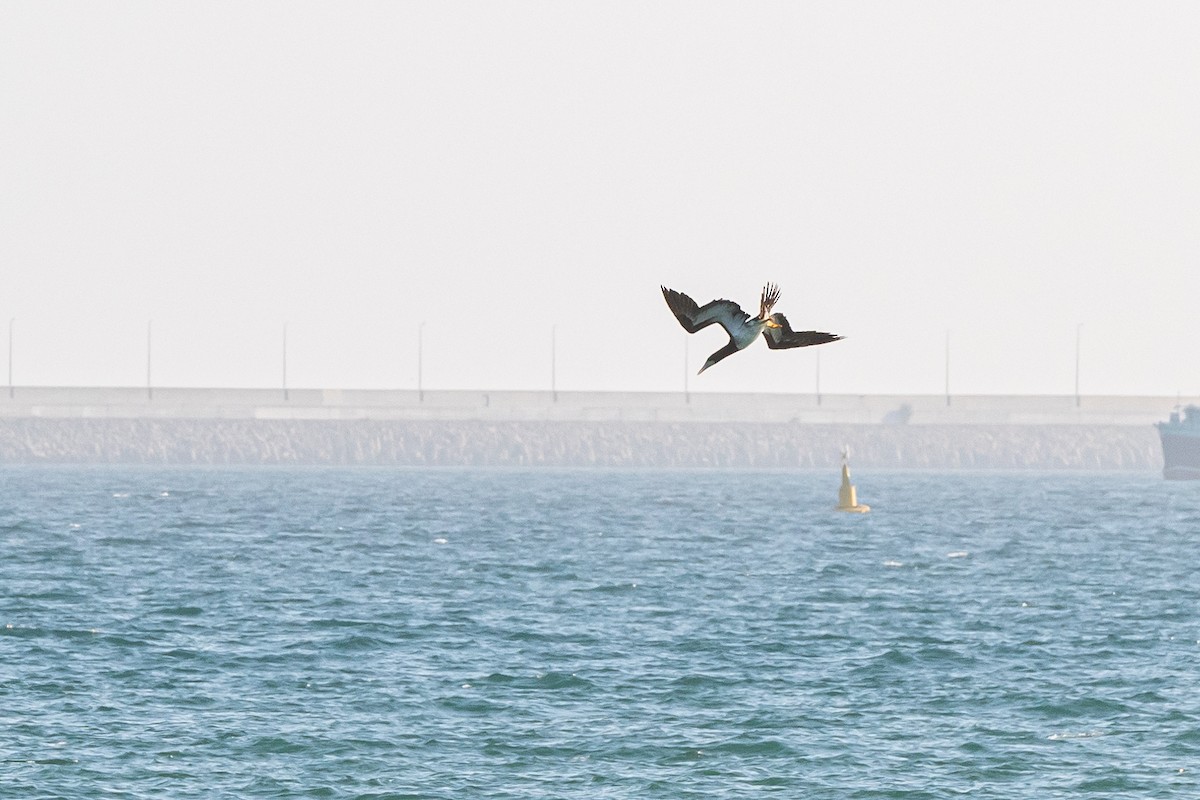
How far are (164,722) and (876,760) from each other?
15.8 metres

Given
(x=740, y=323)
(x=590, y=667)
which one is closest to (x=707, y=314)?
(x=740, y=323)

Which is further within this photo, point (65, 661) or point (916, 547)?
point (916, 547)

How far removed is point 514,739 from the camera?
41469mm

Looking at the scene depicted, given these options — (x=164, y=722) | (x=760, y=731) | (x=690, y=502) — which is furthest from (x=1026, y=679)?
(x=690, y=502)

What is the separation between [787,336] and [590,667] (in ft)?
124

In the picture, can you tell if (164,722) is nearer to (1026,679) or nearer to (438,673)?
(438,673)

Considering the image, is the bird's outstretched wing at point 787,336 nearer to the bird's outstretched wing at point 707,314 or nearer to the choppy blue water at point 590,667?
the bird's outstretched wing at point 707,314

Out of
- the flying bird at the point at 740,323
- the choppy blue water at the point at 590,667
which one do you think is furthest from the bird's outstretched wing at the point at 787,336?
the choppy blue water at the point at 590,667

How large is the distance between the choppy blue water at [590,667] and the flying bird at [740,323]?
23.8 meters

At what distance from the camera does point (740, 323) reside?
13805 millimetres

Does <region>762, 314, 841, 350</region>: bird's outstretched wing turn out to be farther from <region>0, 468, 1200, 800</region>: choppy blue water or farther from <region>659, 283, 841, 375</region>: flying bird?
<region>0, 468, 1200, 800</region>: choppy blue water

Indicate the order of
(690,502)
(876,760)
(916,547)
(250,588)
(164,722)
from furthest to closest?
(690,502) < (916,547) < (250,588) < (164,722) < (876,760)

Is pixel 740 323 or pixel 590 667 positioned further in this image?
pixel 590 667

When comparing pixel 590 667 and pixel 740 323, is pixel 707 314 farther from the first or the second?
pixel 590 667
